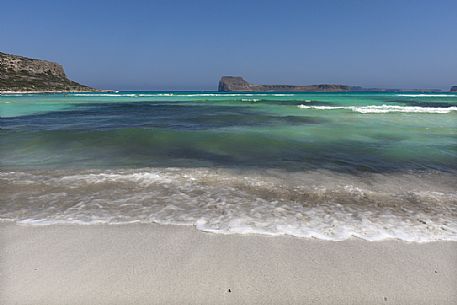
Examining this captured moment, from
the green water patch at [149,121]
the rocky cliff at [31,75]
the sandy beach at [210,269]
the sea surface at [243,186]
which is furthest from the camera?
the rocky cliff at [31,75]

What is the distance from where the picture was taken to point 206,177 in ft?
20.6

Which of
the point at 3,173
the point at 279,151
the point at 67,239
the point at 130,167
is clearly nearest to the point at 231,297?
the point at 67,239

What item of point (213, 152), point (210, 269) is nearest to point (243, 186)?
point (210, 269)

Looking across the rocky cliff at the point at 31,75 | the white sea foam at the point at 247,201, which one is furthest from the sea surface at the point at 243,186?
the rocky cliff at the point at 31,75

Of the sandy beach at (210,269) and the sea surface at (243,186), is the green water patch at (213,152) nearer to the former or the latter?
the sea surface at (243,186)

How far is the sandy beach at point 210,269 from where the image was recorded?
2.70 meters

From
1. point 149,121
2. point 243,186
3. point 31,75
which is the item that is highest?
point 31,75

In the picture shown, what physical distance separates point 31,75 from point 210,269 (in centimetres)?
13730

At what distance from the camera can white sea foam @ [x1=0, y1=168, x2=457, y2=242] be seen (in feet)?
13.4

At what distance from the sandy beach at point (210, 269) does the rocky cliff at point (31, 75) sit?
10462cm

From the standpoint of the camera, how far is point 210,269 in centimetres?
308

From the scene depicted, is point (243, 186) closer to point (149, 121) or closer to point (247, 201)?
point (247, 201)

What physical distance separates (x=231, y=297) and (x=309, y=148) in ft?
23.8

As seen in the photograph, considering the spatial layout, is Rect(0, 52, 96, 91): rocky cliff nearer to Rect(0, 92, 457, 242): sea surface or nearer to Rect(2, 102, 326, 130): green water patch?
Rect(2, 102, 326, 130): green water patch
